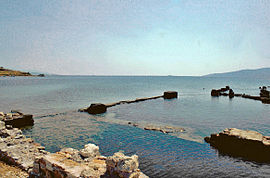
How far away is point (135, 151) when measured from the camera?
17.4 m

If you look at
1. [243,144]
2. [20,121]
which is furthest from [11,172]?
[243,144]

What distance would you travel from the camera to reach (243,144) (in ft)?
59.5

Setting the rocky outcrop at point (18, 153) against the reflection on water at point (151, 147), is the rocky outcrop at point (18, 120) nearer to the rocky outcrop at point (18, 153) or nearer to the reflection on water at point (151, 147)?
the reflection on water at point (151, 147)

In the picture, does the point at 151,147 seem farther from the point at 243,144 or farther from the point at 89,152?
the point at 243,144

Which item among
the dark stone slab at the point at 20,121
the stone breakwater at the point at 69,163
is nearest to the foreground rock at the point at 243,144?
the stone breakwater at the point at 69,163

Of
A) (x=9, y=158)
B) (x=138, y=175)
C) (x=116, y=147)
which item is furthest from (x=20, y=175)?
(x=116, y=147)

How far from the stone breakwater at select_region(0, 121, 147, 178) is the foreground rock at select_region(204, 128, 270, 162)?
13.9 metres

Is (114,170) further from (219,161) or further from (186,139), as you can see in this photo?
(186,139)

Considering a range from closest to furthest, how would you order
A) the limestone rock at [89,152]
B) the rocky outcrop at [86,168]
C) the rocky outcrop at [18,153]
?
the rocky outcrop at [86,168]
the limestone rock at [89,152]
the rocky outcrop at [18,153]

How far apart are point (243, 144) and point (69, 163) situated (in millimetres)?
18064

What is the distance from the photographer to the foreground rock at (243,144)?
17.0 meters

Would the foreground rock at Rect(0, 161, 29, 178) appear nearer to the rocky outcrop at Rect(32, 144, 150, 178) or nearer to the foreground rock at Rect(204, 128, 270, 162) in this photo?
the rocky outcrop at Rect(32, 144, 150, 178)

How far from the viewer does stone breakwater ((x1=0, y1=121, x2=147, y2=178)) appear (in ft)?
26.2

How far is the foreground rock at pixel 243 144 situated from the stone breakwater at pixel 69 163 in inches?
547
